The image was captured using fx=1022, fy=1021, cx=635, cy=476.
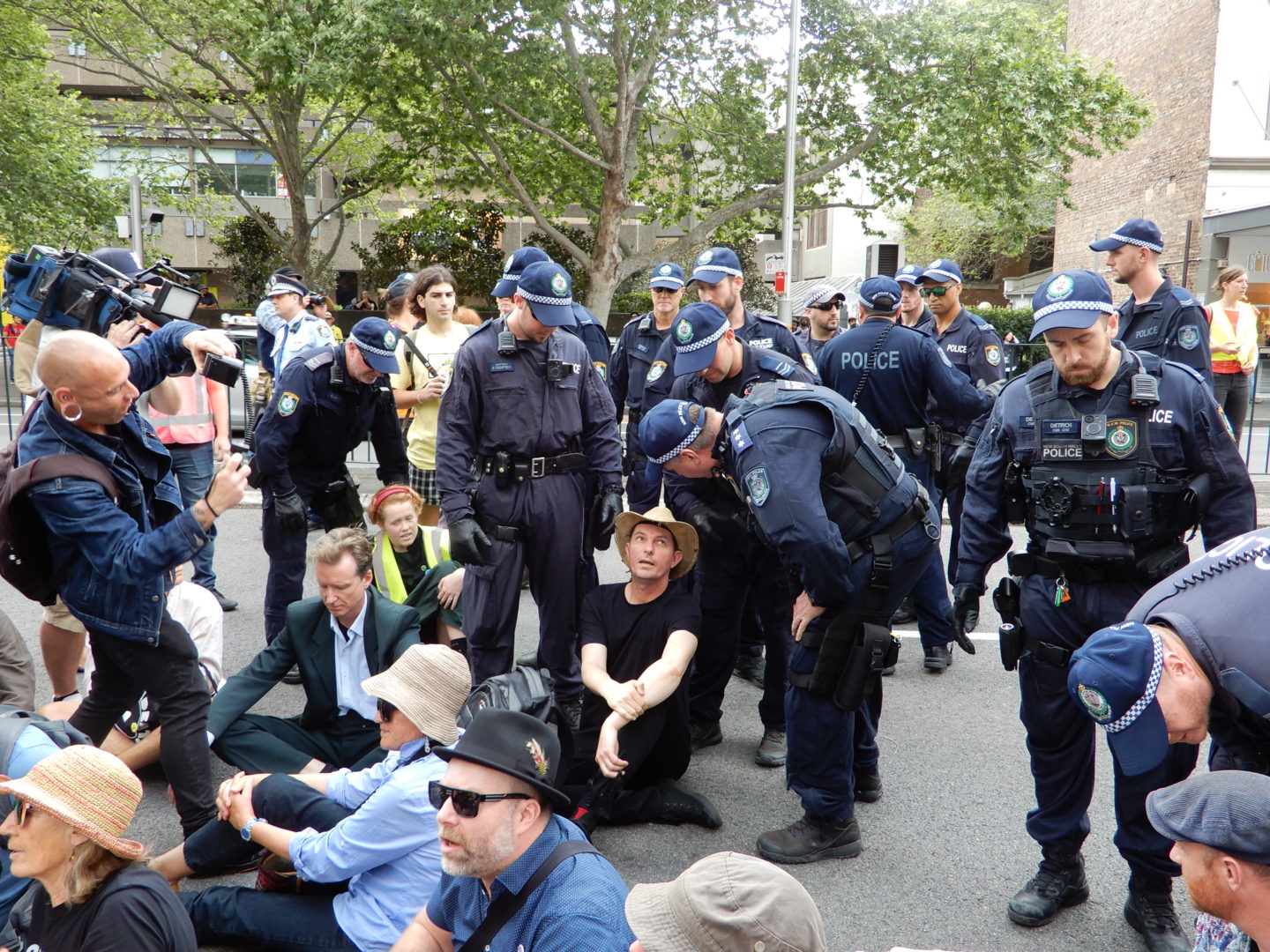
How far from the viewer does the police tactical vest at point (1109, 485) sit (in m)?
3.13

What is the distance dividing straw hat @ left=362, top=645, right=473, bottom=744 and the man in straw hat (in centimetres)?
141

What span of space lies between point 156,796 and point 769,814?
2.46 m

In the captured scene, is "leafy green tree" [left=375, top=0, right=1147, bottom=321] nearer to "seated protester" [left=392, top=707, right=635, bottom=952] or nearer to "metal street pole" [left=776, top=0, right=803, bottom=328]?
"metal street pole" [left=776, top=0, right=803, bottom=328]

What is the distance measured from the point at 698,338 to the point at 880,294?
84.4 inches

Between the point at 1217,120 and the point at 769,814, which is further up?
→ the point at 1217,120

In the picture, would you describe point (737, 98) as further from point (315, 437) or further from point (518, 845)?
point (518, 845)

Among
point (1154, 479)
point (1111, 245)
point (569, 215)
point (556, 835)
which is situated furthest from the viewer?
point (569, 215)

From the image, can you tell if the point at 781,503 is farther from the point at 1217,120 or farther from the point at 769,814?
the point at 1217,120

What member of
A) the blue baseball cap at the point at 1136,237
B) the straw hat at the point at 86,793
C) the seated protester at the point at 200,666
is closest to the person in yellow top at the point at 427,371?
the seated protester at the point at 200,666

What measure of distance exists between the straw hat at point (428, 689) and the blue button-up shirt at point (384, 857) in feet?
0.58

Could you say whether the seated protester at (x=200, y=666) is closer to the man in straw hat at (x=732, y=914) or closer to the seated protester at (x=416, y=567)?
the seated protester at (x=416, y=567)

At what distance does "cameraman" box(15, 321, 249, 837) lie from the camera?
3.29m

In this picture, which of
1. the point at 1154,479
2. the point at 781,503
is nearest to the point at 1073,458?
the point at 1154,479

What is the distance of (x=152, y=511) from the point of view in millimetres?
3801
